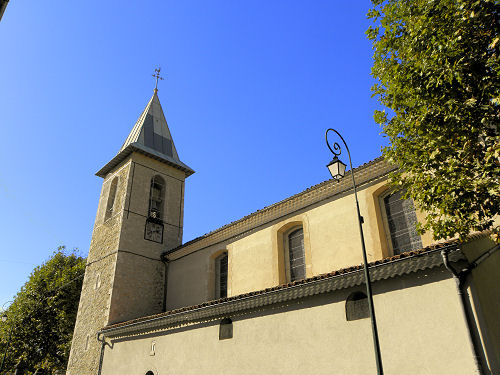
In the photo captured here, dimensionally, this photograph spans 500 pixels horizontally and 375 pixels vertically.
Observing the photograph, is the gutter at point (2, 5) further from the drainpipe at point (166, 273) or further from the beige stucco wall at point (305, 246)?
the drainpipe at point (166, 273)

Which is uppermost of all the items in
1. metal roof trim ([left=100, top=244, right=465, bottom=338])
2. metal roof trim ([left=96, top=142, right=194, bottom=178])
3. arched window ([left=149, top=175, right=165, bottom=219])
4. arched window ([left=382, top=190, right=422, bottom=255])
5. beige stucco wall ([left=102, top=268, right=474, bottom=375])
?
metal roof trim ([left=96, top=142, right=194, bottom=178])

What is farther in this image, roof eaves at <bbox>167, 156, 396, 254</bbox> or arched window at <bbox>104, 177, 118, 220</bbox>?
arched window at <bbox>104, 177, 118, 220</bbox>

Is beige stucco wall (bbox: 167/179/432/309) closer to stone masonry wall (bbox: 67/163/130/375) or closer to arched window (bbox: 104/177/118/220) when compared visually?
stone masonry wall (bbox: 67/163/130/375)

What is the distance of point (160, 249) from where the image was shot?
63.8 ft

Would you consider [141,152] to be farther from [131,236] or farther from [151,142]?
[131,236]

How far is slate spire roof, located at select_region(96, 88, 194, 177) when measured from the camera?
2114 centimetres

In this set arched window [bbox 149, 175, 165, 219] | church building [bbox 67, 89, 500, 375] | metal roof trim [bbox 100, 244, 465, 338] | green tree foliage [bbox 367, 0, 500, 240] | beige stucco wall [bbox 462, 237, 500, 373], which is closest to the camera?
green tree foliage [bbox 367, 0, 500, 240]

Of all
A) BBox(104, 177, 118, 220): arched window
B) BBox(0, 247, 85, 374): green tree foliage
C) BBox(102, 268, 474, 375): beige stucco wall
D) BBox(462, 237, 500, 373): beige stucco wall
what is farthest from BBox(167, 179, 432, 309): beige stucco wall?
BBox(0, 247, 85, 374): green tree foliage

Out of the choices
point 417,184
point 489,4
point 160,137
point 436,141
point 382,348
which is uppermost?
point 160,137

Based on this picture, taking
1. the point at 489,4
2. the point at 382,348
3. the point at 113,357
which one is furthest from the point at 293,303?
the point at 113,357

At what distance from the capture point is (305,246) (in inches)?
505

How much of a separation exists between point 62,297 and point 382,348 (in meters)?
23.7

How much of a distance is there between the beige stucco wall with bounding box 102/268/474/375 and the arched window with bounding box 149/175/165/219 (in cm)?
863

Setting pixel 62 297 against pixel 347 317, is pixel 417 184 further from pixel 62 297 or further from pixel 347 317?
pixel 62 297
